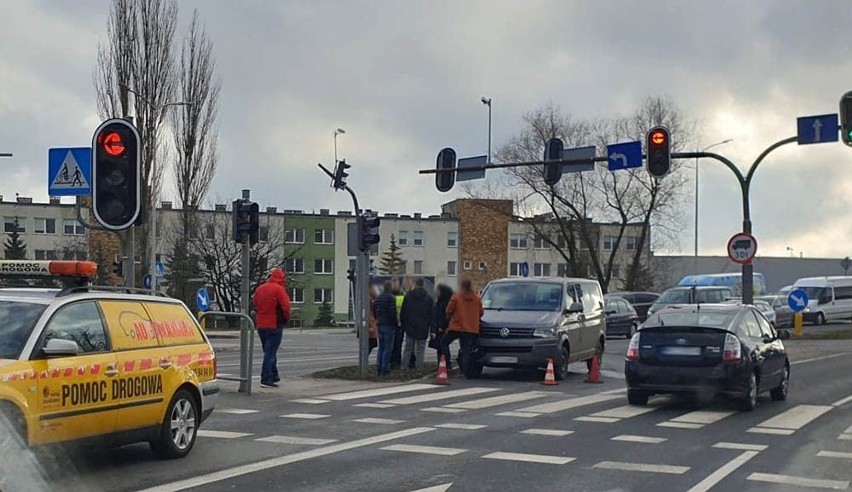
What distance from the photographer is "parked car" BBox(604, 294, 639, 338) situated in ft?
126

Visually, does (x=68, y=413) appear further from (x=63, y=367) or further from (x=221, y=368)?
(x=221, y=368)

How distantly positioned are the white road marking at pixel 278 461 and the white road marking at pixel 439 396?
2998 millimetres

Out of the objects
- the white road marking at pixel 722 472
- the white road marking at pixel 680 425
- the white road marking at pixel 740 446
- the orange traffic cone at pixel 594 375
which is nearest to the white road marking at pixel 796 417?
the white road marking at pixel 680 425

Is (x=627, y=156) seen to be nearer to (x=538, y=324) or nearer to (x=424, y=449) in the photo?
(x=538, y=324)

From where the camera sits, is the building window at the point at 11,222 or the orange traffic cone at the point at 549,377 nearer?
the orange traffic cone at the point at 549,377

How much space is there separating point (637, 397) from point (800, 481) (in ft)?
19.6

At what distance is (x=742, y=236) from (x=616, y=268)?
44264mm

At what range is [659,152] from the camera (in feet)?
79.9

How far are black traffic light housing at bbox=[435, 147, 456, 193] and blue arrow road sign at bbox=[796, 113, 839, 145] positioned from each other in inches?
347

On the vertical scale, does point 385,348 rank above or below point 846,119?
below

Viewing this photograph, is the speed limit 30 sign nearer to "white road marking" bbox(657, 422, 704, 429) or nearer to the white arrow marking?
"white road marking" bbox(657, 422, 704, 429)

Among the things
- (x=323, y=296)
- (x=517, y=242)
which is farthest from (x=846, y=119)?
(x=323, y=296)

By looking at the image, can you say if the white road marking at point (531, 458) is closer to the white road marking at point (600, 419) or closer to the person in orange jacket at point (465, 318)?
the white road marking at point (600, 419)

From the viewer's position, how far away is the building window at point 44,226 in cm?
8844
